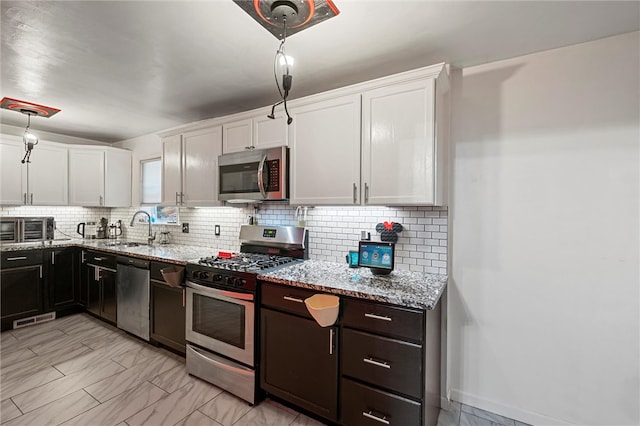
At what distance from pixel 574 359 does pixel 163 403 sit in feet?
9.19

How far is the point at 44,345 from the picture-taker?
3029mm

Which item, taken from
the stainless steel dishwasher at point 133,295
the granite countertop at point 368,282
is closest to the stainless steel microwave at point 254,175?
the granite countertop at point 368,282

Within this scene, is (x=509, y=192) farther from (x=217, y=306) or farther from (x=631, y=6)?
(x=217, y=306)

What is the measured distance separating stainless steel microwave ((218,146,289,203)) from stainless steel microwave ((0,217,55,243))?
2.87 metres

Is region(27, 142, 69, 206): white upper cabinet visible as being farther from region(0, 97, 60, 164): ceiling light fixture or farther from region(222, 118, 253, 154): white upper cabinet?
region(222, 118, 253, 154): white upper cabinet

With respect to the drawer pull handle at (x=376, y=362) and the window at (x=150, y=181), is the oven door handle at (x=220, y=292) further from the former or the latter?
the window at (x=150, y=181)

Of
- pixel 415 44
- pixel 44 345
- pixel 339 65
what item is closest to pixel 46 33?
pixel 339 65

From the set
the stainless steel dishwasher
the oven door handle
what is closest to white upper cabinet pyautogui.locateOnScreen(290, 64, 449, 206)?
the oven door handle

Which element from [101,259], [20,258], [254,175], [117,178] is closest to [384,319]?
[254,175]

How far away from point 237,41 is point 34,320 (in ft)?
13.5

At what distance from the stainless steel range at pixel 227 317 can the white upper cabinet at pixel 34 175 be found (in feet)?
9.43

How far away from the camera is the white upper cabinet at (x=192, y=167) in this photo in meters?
2.95

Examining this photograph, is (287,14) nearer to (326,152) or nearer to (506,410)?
(326,152)

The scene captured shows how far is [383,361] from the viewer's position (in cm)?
165
